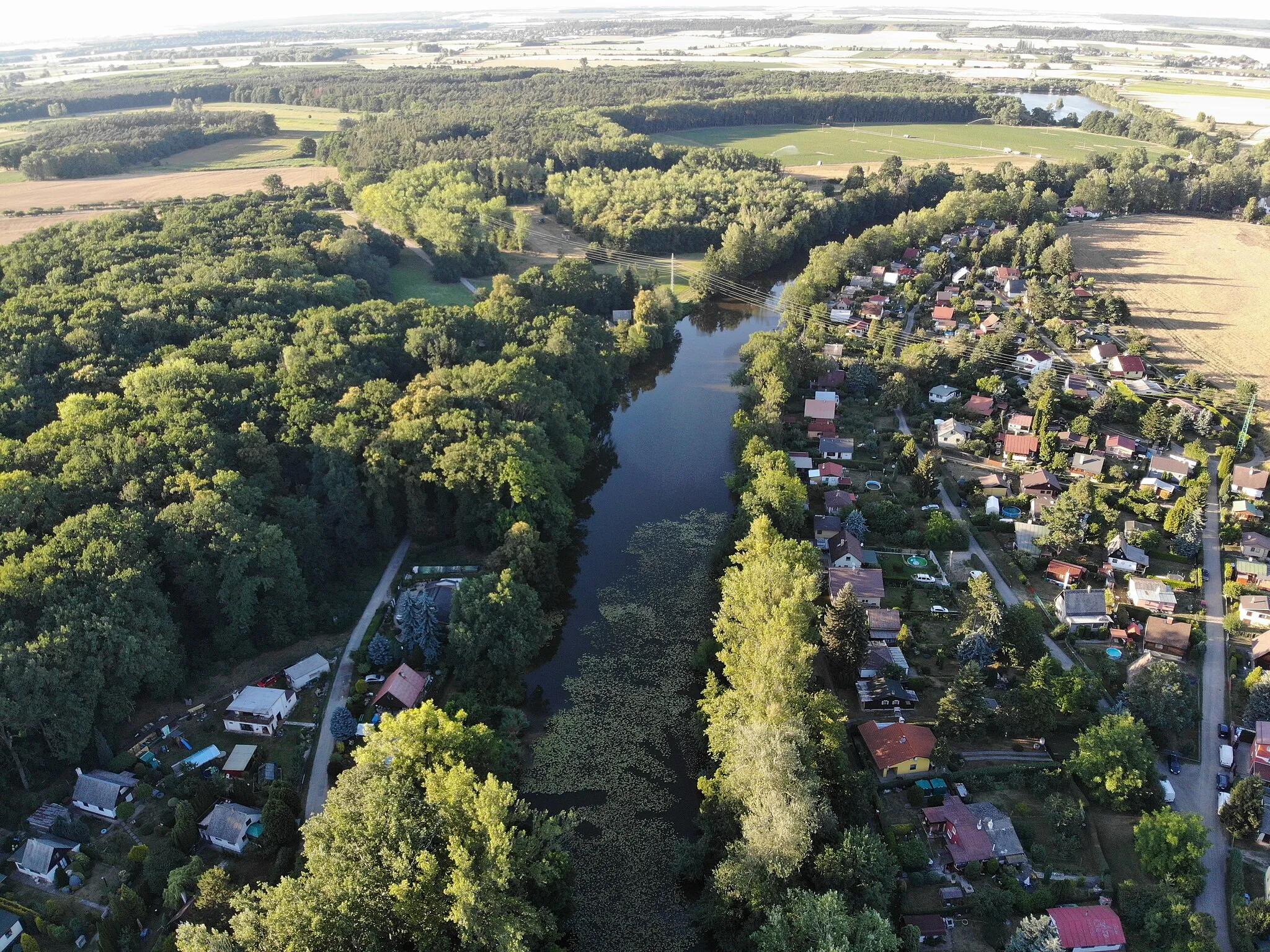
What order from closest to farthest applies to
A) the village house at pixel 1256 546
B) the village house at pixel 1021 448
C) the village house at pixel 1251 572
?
the village house at pixel 1251 572
the village house at pixel 1256 546
the village house at pixel 1021 448

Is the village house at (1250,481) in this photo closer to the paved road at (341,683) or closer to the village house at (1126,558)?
the village house at (1126,558)

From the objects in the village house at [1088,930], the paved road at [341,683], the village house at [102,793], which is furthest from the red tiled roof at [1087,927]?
the village house at [102,793]

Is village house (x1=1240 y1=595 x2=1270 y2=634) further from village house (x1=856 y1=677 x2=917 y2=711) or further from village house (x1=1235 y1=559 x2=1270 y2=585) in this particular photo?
village house (x1=856 y1=677 x2=917 y2=711)

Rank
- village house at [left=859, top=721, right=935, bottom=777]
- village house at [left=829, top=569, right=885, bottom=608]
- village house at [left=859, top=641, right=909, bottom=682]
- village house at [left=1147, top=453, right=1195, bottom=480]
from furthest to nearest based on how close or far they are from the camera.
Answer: village house at [left=1147, top=453, right=1195, bottom=480], village house at [left=829, top=569, right=885, bottom=608], village house at [left=859, top=641, right=909, bottom=682], village house at [left=859, top=721, right=935, bottom=777]

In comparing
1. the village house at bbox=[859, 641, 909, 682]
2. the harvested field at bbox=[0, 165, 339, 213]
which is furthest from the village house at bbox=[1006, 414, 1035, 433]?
the harvested field at bbox=[0, 165, 339, 213]

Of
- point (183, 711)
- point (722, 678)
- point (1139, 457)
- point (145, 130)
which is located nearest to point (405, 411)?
point (183, 711)

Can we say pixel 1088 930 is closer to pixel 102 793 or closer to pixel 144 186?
pixel 102 793

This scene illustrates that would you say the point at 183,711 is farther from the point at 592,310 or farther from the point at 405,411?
the point at 592,310
